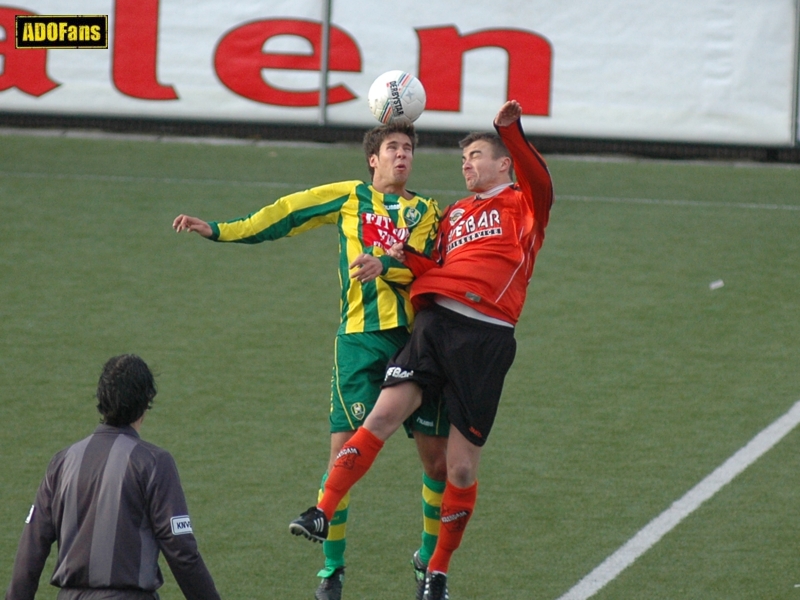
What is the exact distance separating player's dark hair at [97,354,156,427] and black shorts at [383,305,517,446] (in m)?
1.60

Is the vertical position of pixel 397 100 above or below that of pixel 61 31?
below

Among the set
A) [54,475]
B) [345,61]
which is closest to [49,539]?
[54,475]

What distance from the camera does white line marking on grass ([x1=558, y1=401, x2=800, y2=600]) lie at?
6.21m

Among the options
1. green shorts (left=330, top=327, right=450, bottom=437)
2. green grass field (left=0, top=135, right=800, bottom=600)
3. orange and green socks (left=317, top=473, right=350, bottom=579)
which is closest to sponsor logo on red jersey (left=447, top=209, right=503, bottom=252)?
green shorts (left=330, top=327, right=450, bottom=437)

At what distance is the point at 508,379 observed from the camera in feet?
29.6

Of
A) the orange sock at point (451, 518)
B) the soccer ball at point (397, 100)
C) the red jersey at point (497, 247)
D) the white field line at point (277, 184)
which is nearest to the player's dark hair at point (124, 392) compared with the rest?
the red jersey at point (497, 247)

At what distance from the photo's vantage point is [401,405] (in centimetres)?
550

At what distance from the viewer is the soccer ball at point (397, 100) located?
609 centimetres

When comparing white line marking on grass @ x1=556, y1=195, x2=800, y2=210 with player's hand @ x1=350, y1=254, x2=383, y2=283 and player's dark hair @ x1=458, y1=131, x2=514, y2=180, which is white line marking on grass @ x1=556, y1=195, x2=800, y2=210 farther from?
player's hand @ x1=350, y1=254, x2=383, y2=283

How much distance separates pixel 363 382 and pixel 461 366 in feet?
1.56

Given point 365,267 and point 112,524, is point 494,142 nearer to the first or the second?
point 365,267

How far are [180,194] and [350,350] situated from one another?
7.52 m

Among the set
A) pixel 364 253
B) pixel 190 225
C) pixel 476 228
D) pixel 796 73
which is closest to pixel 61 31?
pixel 796 73

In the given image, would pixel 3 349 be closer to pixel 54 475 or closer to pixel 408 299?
pixel 408 299
